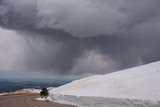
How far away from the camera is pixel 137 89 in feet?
127

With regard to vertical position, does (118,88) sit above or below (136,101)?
above

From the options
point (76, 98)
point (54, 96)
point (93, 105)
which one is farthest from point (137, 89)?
point (54, 96)

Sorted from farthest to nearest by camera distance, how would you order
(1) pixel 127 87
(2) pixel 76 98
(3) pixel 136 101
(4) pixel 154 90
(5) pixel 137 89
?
(2) pixel 76 98 → (1) pixel 127 87 → (5) pixel 137 89 → (4) pixel 154 90 → (3) pixel 136 101

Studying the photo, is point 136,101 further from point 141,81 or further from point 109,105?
point 141,81

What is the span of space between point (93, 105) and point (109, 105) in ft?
12.1

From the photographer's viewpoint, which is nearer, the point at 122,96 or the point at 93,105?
the point at 122,96

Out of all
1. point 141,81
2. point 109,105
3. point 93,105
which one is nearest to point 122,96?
point 109,105

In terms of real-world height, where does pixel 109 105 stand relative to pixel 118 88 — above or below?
below

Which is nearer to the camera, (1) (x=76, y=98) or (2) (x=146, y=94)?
(2) (x=146, y=94)

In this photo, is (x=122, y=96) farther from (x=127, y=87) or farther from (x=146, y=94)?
(x=127, y=87)

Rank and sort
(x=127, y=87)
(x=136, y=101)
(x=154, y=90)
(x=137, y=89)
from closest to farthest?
(x=136, y=101) < (x=154, y=90) < (x=137, y=89) < (x=127, y=87)

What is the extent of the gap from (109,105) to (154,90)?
18.6ft

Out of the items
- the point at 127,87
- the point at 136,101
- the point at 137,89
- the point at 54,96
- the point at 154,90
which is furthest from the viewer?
the point at 54,96

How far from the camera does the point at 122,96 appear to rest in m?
36.3
